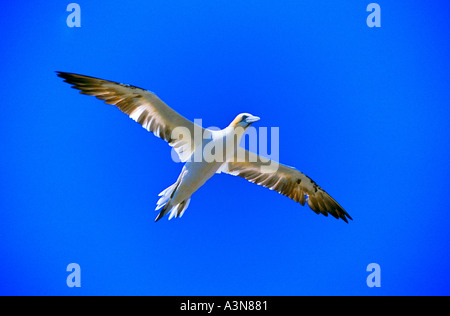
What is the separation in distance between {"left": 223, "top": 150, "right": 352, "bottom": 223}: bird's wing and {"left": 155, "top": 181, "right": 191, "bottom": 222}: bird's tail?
163 cm

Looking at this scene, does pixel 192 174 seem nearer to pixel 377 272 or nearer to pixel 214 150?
pixel 214 150

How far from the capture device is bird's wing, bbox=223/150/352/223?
12336 mm

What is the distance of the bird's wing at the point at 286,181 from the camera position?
40.5 ft

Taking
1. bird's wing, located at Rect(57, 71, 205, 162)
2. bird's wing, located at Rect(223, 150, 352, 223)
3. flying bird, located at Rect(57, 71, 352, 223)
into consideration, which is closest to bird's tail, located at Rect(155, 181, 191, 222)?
flying bird, located at Rect(57, 71, 352, 223)

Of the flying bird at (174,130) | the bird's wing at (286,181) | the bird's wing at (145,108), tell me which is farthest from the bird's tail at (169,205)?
the bird's wing at (286,181)

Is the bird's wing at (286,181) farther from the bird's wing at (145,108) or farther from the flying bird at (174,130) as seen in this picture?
the bird's wing at (145,108)

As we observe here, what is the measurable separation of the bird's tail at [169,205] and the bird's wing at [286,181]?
5.36 ft

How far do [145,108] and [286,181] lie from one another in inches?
143

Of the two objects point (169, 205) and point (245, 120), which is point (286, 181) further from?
point (169, 205)

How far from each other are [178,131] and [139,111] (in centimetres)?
85

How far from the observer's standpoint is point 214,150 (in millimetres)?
11031

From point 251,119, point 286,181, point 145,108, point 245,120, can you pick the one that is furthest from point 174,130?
point 286,181

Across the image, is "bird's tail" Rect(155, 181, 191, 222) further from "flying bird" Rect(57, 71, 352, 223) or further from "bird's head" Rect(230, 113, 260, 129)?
"bird's head" Rect(230, 113, 260, 129)
